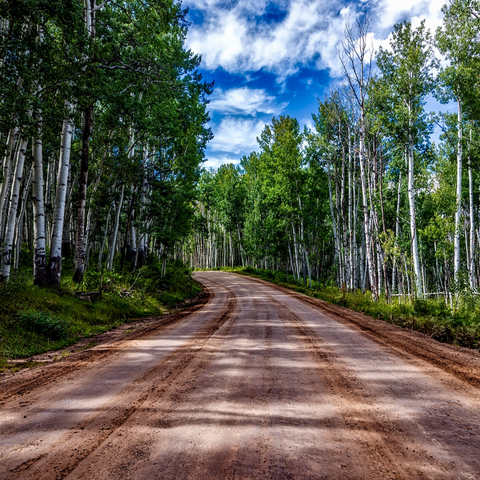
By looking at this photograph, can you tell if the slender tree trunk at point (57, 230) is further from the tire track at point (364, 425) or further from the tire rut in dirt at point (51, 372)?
the tire track at point (364, 425)

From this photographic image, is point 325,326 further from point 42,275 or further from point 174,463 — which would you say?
point 42,275

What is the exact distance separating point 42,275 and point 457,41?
21.5 m

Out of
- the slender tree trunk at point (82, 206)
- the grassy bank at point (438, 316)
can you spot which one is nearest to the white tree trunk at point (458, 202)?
the grassy bank at point (438, 316)

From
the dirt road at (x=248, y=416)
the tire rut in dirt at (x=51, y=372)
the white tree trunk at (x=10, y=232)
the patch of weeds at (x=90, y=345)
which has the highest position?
the white tree trunk at (x=10, y=232)

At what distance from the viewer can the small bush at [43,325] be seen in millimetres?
5941

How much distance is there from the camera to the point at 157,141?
532 inches

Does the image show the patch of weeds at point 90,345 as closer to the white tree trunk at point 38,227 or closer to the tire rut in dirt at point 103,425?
the tire rut in dirt at point 103,425

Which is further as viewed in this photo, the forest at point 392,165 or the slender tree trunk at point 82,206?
the forest at point 392,165

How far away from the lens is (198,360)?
14.3 ft

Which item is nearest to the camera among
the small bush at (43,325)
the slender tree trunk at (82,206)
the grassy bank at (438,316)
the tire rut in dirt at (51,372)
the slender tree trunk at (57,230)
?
the tire rut in dirt at (51,372)

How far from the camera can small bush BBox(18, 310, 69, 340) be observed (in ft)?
19.5

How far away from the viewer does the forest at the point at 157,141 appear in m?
7.10

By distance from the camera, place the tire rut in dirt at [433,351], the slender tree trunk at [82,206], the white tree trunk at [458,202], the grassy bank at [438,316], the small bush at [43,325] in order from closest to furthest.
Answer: the tire rut in dirt at [433,351]
the small bush at [43,325]
the grassy bank at [438,316]
the slender tree trunk at [82,206]
the white tree trunk at [458,202]

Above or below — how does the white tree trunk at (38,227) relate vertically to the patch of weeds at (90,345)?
above
